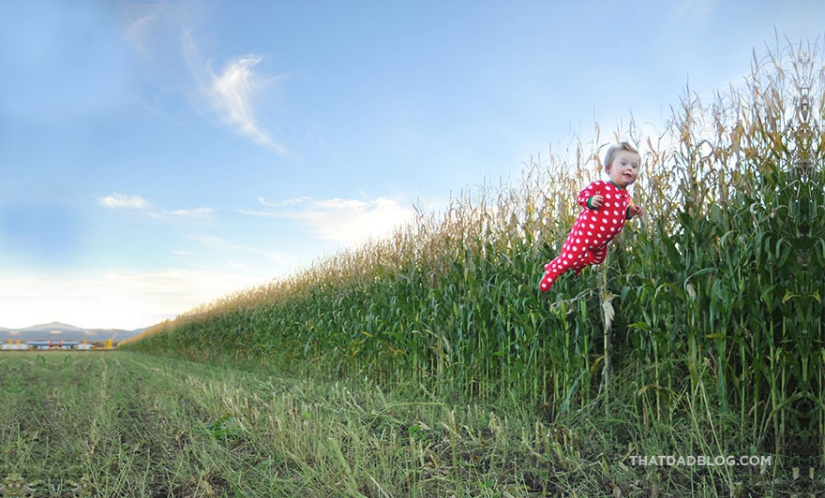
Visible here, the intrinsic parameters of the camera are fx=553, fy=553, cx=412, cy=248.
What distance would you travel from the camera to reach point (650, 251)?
16.6 feet

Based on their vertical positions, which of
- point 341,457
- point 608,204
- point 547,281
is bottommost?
point 341,457

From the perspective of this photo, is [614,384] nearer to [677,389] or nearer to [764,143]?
[677,389]

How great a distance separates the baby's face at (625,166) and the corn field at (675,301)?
2.65 feet

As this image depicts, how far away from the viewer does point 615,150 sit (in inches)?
173

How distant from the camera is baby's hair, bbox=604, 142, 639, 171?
4371mm

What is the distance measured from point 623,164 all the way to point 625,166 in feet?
0.07

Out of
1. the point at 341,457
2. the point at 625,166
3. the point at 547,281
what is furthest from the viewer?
the point at 547,281

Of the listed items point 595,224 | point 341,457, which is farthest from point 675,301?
point 341,457

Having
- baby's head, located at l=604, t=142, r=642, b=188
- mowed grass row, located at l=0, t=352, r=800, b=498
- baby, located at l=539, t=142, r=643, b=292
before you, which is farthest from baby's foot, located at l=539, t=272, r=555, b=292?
mowed grass row, located at l=0, t=352, r=800, b=498

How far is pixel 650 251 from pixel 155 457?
4661mm

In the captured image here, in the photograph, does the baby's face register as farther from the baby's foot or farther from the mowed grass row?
the mowed grass row

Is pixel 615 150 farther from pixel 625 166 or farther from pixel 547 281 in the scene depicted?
pixel 547 281

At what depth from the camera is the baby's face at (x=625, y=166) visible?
433 cm

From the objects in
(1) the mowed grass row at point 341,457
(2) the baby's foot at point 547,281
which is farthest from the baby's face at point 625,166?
(1) the mowed grass row at point 341,457
